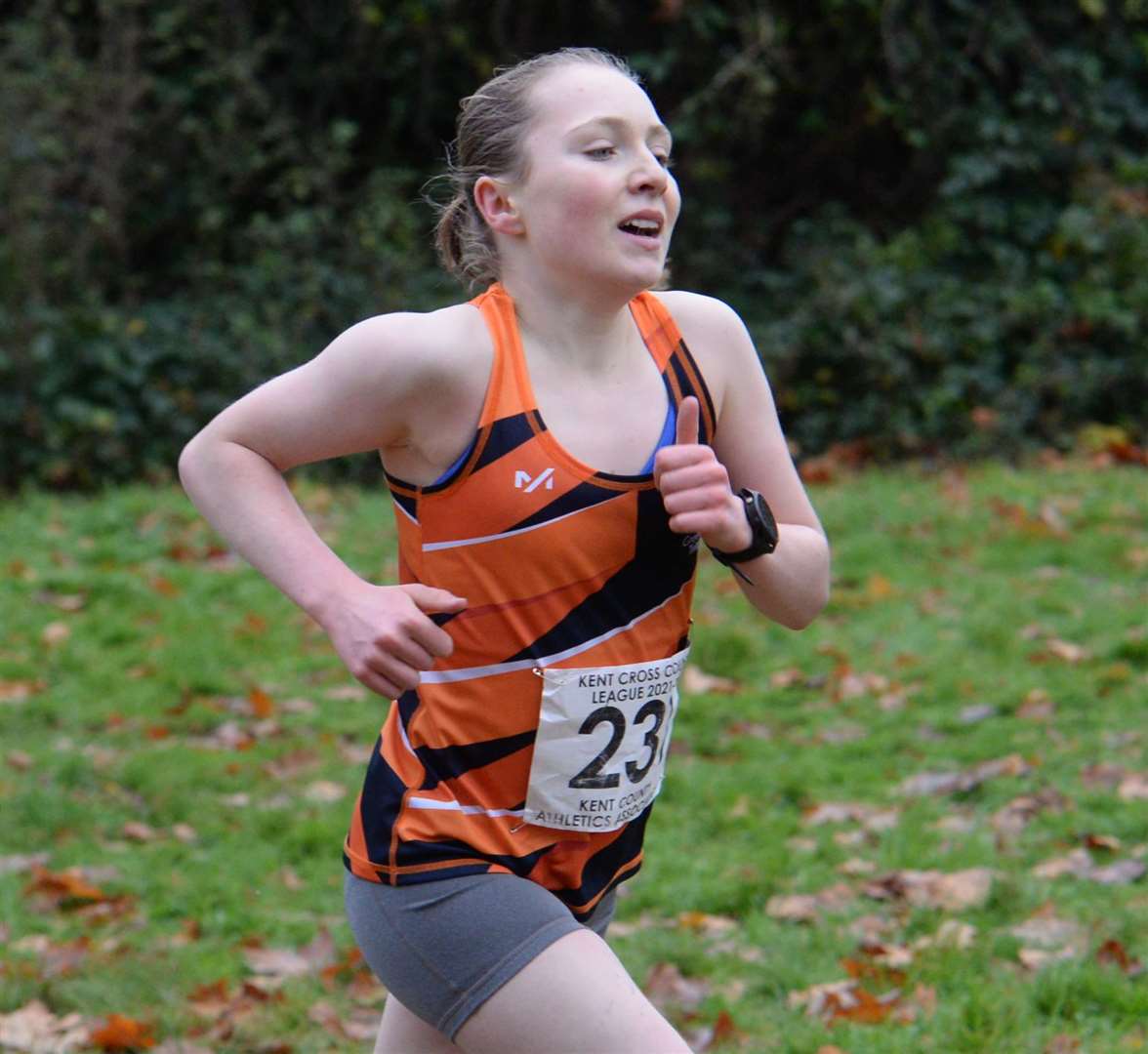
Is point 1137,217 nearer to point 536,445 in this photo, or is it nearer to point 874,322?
point 874,322

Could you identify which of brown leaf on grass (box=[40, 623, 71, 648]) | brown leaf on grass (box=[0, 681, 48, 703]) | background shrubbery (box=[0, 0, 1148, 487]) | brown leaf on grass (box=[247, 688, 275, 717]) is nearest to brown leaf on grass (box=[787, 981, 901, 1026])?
brown leaf on grass (box=[247, 688, 275, 717])

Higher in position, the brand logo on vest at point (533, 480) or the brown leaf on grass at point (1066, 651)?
the brand logo on vest at point (533, 480)

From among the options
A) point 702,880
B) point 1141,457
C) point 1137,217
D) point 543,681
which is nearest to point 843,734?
point 702,880

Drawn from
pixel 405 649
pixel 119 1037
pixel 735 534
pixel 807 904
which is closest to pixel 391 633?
pixel 405 649

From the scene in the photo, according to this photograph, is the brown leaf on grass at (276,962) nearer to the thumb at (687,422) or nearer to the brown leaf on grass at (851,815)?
the brown leaf on grass at (851,815)

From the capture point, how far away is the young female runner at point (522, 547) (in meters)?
2.06

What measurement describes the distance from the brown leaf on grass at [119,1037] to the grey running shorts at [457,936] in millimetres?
1617

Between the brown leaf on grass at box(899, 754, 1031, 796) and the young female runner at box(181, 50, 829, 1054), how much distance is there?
9.07ft

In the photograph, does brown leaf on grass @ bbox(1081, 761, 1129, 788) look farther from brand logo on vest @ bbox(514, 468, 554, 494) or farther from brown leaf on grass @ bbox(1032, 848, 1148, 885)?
brand logo on vest @ bbox(514, 468, 554, 494)

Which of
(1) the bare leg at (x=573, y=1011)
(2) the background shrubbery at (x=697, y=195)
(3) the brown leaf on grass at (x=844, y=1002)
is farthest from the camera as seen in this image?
(2) the background shrubbery at (x=697, y=195)

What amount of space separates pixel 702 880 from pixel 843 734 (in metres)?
1.21

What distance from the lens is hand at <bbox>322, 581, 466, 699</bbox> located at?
1.97 m

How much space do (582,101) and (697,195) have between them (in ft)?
28.1

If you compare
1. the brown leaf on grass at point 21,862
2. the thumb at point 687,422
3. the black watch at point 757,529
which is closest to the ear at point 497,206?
the thumb at point 687,422
